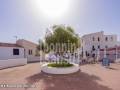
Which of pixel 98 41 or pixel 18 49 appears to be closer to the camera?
pixel 18 49

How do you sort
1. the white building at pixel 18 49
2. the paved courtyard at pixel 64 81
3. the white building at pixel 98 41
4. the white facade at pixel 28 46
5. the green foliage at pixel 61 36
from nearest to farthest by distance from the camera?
the paved courtyard at pixel 64 81
the green foliage at pixel 61 36
the white building at pixel 18 49
the white facade at pixel 28 46
the white building at pixel 98 41

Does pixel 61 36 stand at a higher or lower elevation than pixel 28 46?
higher

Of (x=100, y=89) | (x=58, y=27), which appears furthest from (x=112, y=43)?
(x=100, y=89)

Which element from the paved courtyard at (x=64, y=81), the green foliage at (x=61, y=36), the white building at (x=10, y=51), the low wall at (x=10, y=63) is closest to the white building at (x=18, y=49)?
the white building at (x=10, y=51)

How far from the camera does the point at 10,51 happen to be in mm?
25422

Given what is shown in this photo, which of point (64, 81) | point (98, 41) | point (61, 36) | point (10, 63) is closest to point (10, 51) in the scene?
point (10, 63)

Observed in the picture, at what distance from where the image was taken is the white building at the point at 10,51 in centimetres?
2408

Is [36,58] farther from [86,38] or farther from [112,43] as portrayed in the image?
[112,43]

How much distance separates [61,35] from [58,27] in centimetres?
95

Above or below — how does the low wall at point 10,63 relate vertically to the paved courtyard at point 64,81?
above

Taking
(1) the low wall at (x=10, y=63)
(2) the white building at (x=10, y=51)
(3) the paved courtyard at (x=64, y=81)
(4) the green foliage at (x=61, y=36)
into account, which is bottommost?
(3) the paved courtyard at (x=64, y=81)

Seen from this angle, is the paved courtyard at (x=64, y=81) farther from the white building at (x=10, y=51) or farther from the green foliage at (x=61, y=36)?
the white building at (x=10, y=51)

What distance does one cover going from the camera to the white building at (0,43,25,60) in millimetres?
24084

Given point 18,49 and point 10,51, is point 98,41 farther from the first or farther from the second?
point 10,51
